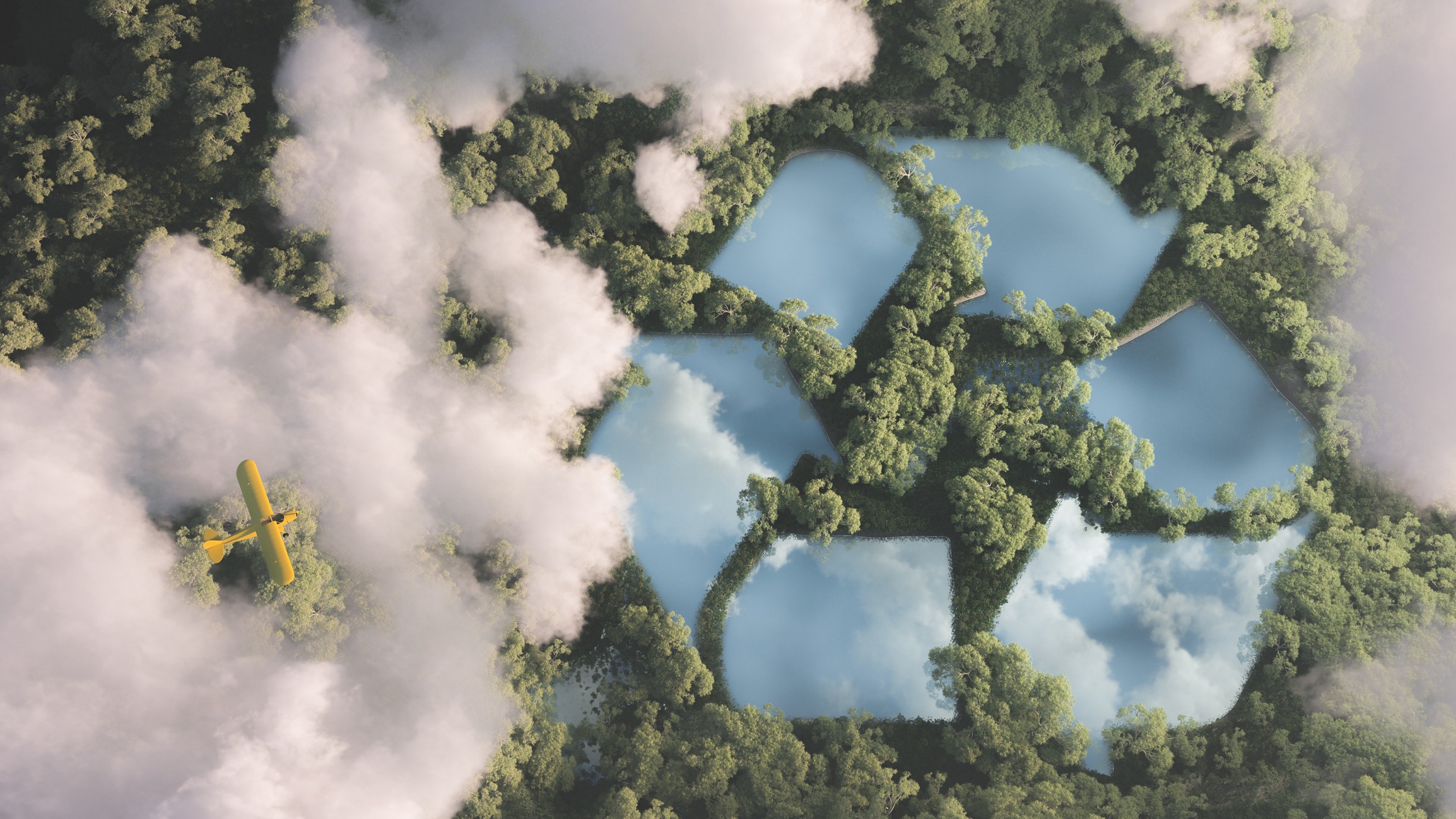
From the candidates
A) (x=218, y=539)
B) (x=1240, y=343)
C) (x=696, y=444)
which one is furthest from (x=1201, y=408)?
(x=218, y=539)

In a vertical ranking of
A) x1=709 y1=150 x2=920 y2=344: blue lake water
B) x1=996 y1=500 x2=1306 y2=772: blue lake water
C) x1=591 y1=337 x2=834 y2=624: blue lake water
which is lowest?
x1=996 y1=500 x2=1306 y2=772: blue lake water

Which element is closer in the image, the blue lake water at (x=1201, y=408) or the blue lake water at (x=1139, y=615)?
the blue lake water at (x=1139, y=615)

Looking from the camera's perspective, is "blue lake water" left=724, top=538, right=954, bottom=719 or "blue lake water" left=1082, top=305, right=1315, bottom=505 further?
"blue lake water" left=1082, top=305, right=1315, bottom=505

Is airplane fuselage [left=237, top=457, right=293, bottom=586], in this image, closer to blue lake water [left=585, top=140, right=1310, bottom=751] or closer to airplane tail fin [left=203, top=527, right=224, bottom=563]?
airplane tail fin [left=203, top=527, right=224, bottom=563]

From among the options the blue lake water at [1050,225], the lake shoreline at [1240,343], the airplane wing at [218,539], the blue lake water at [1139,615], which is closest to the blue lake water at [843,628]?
the blue lake water at [1139,615]

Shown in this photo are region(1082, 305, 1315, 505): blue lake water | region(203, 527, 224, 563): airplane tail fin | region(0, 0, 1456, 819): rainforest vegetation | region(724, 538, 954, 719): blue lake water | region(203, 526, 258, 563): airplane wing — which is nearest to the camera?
region(203, 526, 258, 563): airplane wing

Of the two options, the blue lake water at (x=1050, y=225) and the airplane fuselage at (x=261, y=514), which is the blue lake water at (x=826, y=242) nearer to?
the blue lake water at (x=1050, y=225)

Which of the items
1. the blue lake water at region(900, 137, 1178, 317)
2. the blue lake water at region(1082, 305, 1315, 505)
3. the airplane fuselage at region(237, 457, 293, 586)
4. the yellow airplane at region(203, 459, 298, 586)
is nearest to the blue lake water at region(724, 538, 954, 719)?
the blue lake water at region(1082, 305, 1315, 505)
